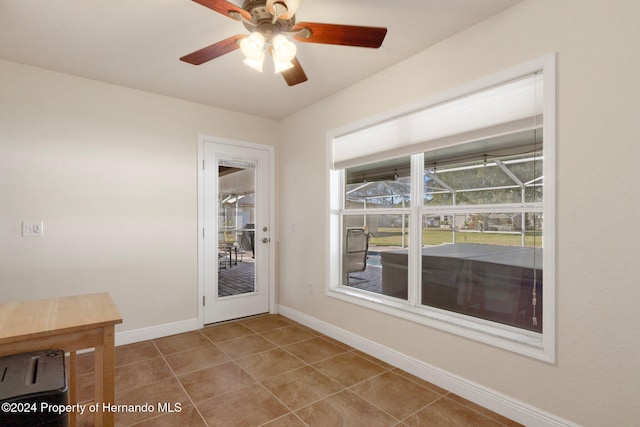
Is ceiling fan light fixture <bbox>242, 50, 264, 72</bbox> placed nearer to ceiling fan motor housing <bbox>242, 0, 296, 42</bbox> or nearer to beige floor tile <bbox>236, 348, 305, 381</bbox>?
ceiling fan motor housing <bbox>242, 0, 296, 42</bbox>

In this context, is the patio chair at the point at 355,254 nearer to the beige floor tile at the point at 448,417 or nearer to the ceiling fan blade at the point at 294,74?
the beige floor tile at the point at 448,417

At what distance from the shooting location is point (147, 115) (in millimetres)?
3357

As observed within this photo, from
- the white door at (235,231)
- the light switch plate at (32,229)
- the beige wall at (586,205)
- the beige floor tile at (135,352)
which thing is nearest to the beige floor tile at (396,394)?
the beige wall at (586,205)

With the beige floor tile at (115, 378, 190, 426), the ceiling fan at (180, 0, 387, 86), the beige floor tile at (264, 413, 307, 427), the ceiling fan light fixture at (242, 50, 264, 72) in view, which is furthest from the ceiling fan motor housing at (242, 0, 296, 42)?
the beige floor tile at (115, 378, 190, 426)

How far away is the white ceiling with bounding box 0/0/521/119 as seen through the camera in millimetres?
2018

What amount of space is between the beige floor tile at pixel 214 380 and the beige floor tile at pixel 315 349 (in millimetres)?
561

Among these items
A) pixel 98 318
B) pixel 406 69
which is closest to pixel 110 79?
pixel 98 318

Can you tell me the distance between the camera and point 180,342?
3.25m

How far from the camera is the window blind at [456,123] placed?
1.97m

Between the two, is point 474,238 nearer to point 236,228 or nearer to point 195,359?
point 195,359

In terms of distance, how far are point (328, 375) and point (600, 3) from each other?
2.87 metres

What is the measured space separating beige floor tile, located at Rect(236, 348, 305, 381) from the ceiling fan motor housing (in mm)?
2388

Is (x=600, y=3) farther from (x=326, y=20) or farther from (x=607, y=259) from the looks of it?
(x=326, y=20)

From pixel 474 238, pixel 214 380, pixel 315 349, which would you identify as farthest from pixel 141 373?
pixel 474 238
